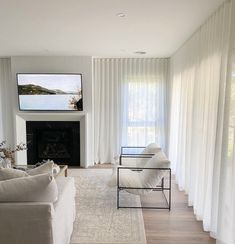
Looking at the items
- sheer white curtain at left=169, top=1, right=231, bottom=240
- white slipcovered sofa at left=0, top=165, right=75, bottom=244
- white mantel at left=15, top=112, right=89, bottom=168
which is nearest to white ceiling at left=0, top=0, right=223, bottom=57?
sheer white curtain at left=169, top=1, right=231, bottom=240

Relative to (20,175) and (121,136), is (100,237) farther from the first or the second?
(121,136)

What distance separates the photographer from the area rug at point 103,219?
3.01 m

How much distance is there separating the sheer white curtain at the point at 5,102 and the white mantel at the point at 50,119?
0.48m

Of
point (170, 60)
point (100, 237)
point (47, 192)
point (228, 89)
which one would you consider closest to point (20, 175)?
point (47, 192)

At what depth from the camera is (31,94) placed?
19.4 feet

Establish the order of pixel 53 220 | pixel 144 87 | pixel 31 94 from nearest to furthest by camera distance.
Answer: pixel 53 220
pixel 31 94
pixel 144 87

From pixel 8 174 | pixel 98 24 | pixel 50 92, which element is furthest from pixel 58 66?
pixel 8 174

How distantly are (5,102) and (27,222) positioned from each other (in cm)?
481

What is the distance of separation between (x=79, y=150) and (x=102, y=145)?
62 cm

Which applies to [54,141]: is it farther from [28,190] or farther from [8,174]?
[28,190]

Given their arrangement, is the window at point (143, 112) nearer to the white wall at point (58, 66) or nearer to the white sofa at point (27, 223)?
the white wall at point (58, 66)

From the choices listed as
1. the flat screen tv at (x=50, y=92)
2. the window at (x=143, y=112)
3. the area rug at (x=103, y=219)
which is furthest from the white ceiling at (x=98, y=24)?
the area rug at (x=103, y=219)

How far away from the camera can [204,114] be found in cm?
337

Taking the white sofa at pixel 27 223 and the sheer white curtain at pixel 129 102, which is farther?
the sheer white curtain at pixel 129 102
